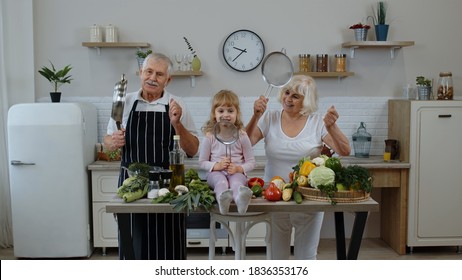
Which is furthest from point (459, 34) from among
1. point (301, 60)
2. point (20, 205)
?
point (20, 205)

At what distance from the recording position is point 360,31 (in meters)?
5.04

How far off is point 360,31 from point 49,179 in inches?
111

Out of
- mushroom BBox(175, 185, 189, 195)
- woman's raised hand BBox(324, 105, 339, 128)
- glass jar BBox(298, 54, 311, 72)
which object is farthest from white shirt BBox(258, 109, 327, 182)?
glass jar BBox(298, 54, 311, 72)

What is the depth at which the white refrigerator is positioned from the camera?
14.6ft

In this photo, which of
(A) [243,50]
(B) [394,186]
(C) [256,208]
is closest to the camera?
(C) [256,208]

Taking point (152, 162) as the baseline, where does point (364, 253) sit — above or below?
below

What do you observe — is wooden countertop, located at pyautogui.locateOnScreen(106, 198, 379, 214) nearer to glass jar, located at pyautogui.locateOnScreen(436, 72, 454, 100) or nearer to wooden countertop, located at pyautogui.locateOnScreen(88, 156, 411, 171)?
wooden countertop, located at pyautogui.locateOnScreen(88, 156, 411, 171)

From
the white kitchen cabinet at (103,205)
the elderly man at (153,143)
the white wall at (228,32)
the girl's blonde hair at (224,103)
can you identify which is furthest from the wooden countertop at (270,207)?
the white wall at (228,32)

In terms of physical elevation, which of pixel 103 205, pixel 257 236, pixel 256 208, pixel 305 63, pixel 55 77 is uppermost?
pixel 305 63

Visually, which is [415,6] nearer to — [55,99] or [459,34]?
[459,34]

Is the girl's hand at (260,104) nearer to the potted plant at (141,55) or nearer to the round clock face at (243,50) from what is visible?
the potted plant at (141,55)

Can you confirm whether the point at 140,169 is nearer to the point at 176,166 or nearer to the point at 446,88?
the point at 176,166

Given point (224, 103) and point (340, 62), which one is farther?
point (340, 62)

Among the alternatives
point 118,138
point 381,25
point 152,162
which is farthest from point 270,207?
point 381,25
